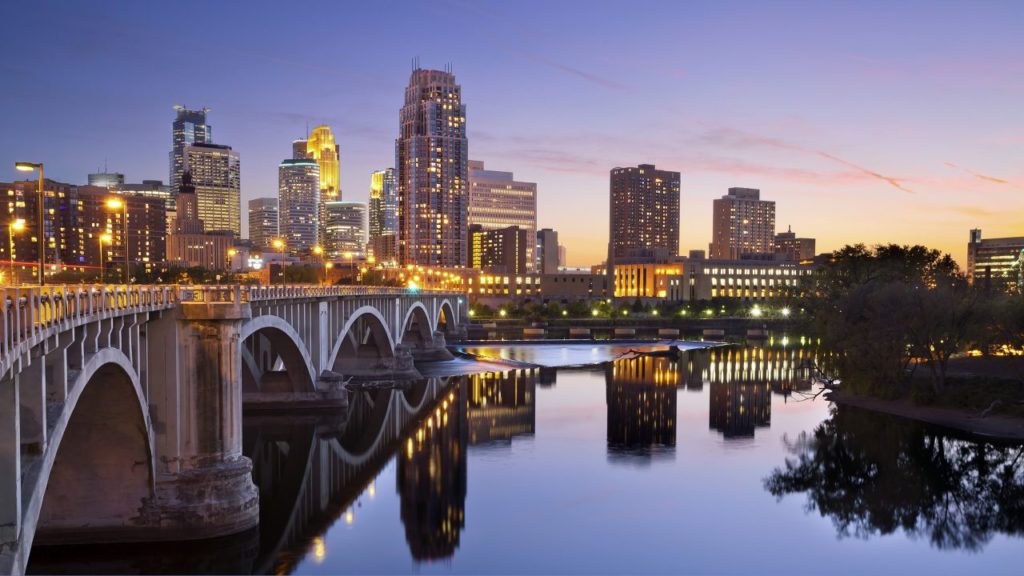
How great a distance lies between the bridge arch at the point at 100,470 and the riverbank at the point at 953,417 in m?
46.6

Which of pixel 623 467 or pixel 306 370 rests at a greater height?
pixel 306 370

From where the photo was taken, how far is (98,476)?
27.9 meters

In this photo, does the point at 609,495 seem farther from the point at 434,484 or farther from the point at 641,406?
the point at 641,406

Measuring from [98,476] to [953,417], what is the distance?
165ft

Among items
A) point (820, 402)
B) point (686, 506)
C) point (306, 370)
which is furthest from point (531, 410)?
point (686, 506)

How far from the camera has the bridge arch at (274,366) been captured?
52.8 m

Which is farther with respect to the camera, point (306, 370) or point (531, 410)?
point (531, 410)

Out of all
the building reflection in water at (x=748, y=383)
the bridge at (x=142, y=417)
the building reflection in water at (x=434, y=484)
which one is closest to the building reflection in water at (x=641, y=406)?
the building reflection in water at (x=748, y=383)

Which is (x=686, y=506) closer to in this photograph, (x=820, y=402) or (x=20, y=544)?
(x=20, y=544)

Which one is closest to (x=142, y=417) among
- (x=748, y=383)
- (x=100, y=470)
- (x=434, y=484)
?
(x=100, y=470)

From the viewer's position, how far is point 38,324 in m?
17.1

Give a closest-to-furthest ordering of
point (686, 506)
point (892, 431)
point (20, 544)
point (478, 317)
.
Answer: point (20, 544), point (686, 506), point (892, 431), point (478, 317)

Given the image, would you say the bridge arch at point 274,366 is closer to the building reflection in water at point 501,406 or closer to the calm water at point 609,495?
the calm water at point 609,495

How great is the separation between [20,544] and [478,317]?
536 ft
